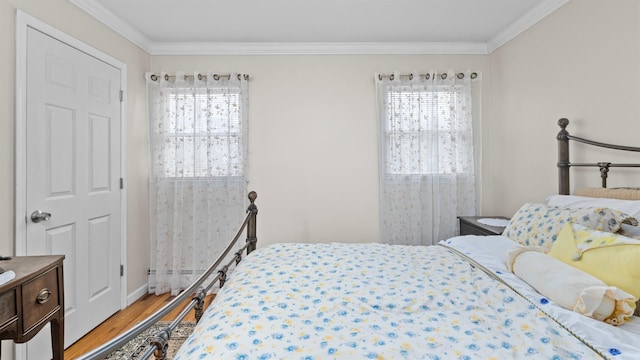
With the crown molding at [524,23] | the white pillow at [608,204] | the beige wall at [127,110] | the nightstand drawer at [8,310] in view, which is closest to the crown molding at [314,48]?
the crown molding at [524,23]

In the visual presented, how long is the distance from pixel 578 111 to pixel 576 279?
163cm

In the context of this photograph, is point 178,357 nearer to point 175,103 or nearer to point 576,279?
point 576,279

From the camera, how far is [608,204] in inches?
66.0

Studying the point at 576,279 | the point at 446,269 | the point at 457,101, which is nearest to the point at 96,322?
the point at 446,269

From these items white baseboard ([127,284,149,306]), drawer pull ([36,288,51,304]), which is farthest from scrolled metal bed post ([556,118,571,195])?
white baseboard ([127,284,149,306])

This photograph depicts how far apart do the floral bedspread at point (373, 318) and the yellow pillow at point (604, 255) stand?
1.04 feet

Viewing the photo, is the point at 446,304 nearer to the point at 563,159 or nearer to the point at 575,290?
the point at 575,290

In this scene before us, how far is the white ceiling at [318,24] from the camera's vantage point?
246 centimetres

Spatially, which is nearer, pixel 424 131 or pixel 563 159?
pixel 563 159

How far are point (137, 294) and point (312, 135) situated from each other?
2336 millimetres

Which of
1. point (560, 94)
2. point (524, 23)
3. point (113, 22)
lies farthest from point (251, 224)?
point (524, 23)

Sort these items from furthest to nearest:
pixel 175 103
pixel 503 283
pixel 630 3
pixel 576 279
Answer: pixel 175 103, pixel 630 3, pixel 503 283, pixel 576 279

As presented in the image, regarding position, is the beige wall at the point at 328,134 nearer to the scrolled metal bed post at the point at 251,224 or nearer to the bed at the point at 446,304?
the scrolled metal bed post at the point at 251,224

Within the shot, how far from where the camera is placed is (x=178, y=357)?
3.16 ft
